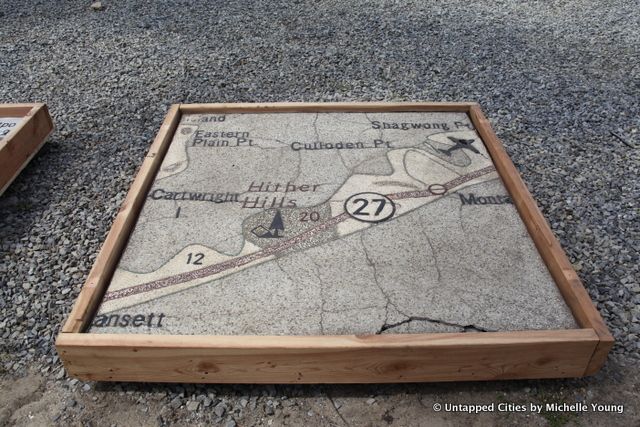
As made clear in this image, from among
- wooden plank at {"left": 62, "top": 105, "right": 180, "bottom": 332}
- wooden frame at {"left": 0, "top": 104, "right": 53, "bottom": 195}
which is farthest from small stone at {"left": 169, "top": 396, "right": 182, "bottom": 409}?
wooden frame at {"left": 0, "top": 104, "right": 53, "bottom": 195}

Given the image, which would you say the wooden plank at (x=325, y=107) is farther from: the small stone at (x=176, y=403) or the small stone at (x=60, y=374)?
the small stone at (x=176, y=403)

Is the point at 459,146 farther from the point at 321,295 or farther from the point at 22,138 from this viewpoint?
the point at 22,138

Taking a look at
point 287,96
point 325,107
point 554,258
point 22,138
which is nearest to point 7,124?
point 22,138

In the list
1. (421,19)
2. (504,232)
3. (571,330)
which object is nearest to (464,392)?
(571,330)

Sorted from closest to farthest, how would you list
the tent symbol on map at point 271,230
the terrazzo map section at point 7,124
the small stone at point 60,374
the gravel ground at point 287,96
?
the small stone at point 60,374 → the gravel ground at point 287,96 → the tent symbol on map at point 271,230 → the terrazzo map section at point 7,124

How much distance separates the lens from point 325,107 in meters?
3.69

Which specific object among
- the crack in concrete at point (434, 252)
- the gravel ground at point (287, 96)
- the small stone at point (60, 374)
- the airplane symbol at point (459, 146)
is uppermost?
the crack in concrete at point (434, 252)

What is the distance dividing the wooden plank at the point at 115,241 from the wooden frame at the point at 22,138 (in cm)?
96

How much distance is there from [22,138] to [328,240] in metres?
2.31

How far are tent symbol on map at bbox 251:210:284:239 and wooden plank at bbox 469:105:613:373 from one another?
1315mm

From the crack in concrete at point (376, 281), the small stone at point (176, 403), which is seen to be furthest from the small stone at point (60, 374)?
the crack in concrete at point (376, 281)

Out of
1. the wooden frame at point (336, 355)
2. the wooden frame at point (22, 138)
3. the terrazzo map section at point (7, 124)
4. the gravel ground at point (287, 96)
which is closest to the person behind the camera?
the wooden frame at point (336, 355)

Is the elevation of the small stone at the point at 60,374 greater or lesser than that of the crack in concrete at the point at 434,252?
lesser

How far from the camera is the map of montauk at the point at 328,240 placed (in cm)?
225
